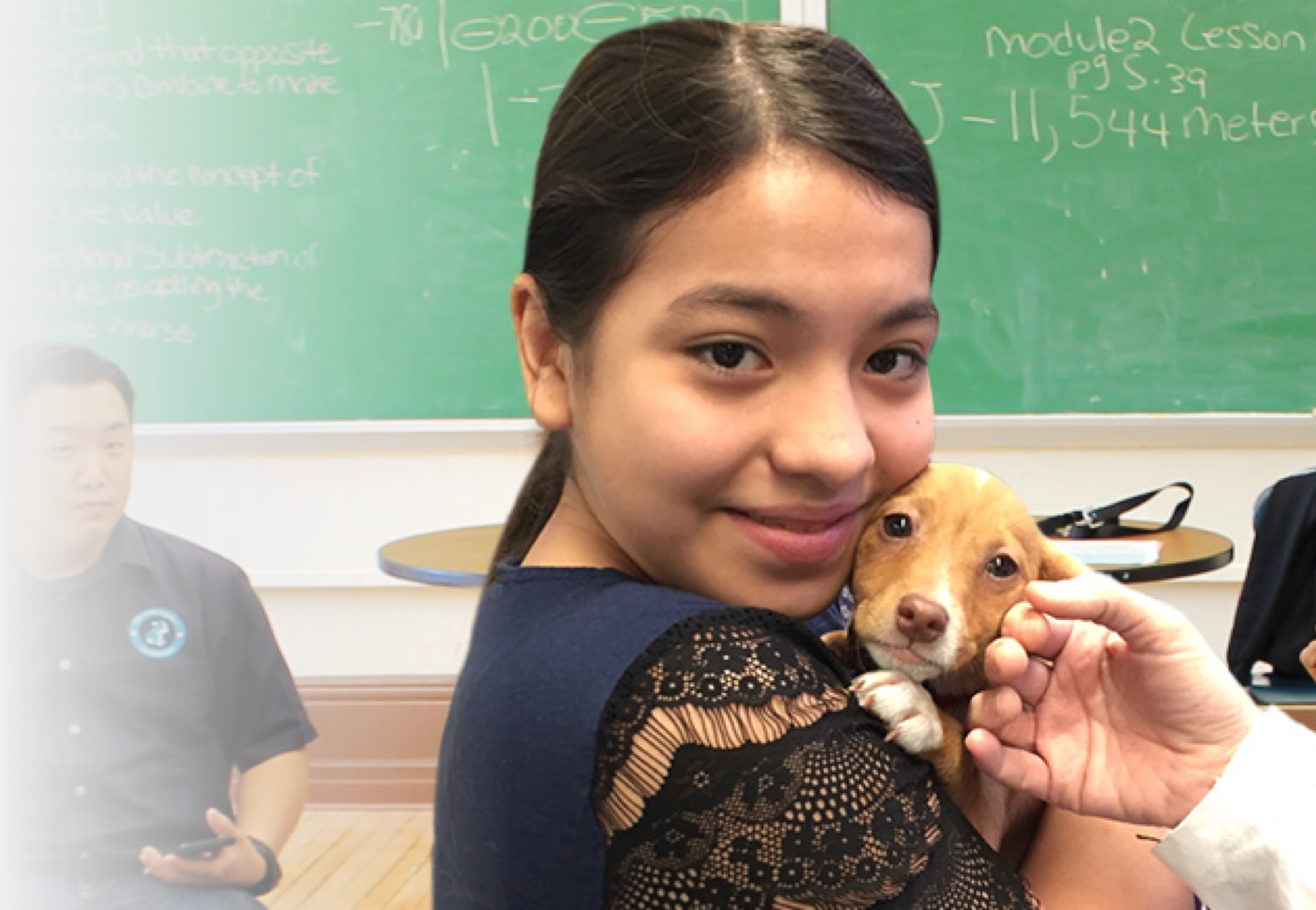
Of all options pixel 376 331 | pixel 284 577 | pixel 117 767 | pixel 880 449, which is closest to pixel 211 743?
pixel 117 767

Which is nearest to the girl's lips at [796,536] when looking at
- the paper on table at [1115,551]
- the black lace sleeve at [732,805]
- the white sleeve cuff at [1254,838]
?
the black lace sleeve at [732,805]

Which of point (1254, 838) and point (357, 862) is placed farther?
point (357, 862)

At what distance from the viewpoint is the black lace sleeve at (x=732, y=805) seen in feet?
2.25

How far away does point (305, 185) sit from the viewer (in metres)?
3.62

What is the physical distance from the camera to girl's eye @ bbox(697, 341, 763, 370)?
76 centimetres

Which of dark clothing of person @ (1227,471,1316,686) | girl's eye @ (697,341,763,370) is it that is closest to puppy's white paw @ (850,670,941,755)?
girl's eye @ (697,341,763,370)

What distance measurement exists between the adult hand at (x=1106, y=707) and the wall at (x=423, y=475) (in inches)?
108

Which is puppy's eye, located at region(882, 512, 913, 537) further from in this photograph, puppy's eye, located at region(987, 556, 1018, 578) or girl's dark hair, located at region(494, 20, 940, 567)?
girl's dark hair, located at region(494, 20, 940, 567)

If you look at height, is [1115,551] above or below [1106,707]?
below

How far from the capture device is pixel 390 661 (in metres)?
3.72

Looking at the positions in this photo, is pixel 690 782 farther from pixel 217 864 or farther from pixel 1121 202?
pixel 1121 202

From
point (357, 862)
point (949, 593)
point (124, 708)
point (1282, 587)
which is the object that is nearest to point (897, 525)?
point (949, 593)

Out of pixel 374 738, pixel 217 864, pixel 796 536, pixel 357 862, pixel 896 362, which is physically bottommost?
pixel 357 862

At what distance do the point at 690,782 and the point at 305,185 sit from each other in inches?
128
